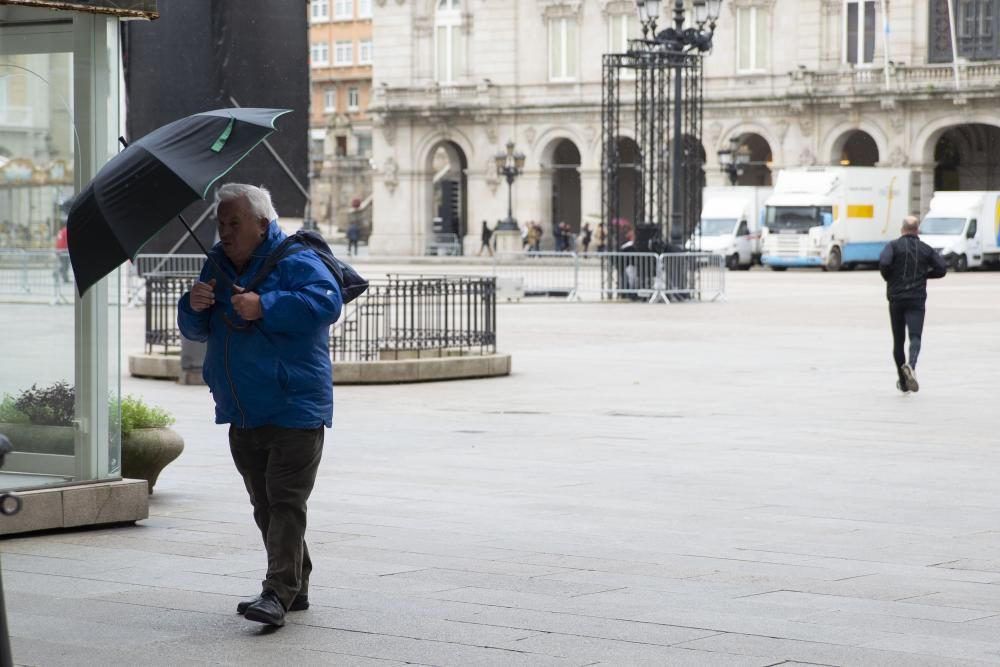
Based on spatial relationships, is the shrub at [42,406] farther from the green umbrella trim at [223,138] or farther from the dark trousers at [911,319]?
the dark trousers at [911,319]

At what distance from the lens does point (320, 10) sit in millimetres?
100938

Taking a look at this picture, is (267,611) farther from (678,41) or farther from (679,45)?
(679,45)

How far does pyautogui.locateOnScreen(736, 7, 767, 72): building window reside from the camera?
60906 mm

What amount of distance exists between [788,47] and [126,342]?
138 ft

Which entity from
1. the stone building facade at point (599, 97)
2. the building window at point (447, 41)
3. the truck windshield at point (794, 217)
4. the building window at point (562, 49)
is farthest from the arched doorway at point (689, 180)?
the building window at point (447, 41)

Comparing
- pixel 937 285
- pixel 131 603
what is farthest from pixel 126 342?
pixel 937 285

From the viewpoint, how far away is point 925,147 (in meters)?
57.9

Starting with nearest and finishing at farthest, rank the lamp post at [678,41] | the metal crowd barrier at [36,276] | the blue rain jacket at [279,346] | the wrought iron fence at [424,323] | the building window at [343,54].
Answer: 1. the blue rain jacket at [279,346]
2. the metal crowd barrier at [36,276]
3. the wrought iron fence at [424,323]
4. the lamp post at [678,41]
5. the building window at [343,54]

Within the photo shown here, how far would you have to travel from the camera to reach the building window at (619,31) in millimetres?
63844

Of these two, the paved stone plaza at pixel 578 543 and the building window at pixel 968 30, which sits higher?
the building window at pixel 968 30

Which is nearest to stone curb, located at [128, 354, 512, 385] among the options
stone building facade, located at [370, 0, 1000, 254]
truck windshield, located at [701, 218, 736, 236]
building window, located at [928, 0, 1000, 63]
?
truck windshield, located at [701, 218, 736, 236]

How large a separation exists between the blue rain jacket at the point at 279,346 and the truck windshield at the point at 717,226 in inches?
1917

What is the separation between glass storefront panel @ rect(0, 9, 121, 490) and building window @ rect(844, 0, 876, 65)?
52.9m

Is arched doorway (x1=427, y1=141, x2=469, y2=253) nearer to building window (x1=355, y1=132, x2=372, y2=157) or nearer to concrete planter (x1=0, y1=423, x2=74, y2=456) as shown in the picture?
building window (x1=355, y1=132, x2=372, y2=157)
